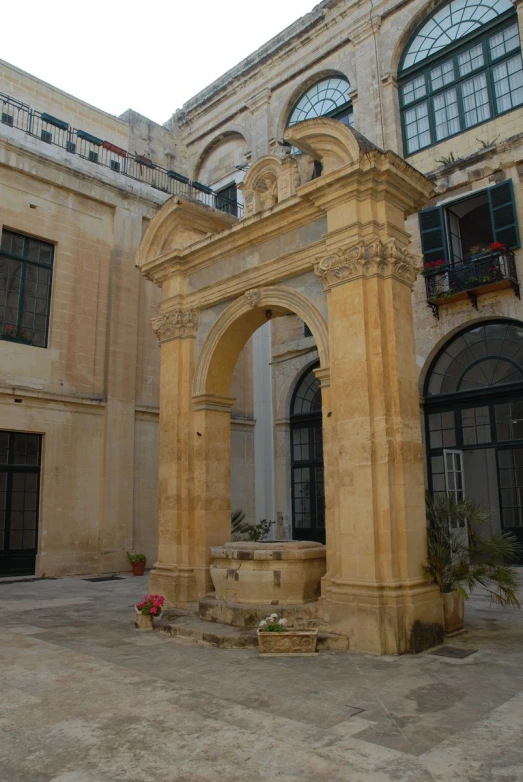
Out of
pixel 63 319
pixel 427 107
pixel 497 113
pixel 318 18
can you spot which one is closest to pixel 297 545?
pixel 63 319

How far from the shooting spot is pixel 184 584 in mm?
9234

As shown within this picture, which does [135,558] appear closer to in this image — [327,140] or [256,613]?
[256,613]

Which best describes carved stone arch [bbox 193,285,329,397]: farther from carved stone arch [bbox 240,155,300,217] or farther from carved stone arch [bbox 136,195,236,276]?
carved stone arch [bbox 136,195,236,276]

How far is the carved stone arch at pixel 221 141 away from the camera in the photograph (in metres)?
20.6

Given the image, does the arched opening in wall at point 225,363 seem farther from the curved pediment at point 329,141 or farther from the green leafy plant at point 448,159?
the green leafy plant at point 448,159

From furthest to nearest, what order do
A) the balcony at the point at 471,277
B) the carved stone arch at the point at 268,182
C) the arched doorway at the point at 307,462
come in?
the arched doorway at the point at 307,462
the balcony at the point at 471,277
the carved stone arch at the point at 268,182

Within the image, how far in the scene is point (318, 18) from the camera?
59.9ft

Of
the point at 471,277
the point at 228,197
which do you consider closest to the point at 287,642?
the point at 471,277

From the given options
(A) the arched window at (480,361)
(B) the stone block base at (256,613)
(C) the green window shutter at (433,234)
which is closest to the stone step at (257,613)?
(B) the stone block base at (256,613)

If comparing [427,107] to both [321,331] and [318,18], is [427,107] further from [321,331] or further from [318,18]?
[321,331]

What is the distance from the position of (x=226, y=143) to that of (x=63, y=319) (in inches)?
383

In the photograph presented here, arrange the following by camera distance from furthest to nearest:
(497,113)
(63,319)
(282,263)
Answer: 1. (63,319)
2. (497,113)
3. (282,263)

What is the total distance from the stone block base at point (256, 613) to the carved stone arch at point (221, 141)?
16.3 m

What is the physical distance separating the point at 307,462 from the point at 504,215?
8.29m
